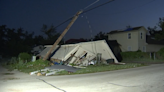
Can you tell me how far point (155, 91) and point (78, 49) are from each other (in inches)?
556

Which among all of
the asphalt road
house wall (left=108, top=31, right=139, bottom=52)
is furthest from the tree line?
the asphalt road

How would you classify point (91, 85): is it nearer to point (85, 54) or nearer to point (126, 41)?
point (85, 54)

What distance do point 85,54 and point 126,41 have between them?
1356cm

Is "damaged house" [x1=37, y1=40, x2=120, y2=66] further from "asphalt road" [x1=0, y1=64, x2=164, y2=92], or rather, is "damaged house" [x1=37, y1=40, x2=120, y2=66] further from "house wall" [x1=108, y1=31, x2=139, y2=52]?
"house wall" [x1=108, y1=31, x2=139, y2=52]

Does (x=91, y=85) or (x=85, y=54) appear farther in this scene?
(x=85, y=54)

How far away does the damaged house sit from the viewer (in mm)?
19172

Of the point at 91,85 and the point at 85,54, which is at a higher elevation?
the point at 85,54

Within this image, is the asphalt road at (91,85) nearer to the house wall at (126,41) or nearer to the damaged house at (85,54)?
the damaged house at (85,54)

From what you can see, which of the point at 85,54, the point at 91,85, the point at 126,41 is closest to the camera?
the point at 91,85

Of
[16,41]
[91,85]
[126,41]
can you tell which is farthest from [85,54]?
[16,41]

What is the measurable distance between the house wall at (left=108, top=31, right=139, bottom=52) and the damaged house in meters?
10.8

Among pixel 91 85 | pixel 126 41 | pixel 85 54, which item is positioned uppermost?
pixel 126 41

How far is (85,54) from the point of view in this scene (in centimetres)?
2055

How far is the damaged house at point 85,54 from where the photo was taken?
62.9 ft
